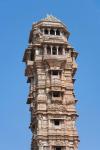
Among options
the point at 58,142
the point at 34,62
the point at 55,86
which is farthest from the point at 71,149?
the point at 34,62

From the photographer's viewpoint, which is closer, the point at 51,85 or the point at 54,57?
the point at 51,85

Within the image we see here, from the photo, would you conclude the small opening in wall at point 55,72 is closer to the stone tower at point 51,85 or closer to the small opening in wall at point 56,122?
the stone tower at point 51,85

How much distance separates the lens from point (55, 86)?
49.3m

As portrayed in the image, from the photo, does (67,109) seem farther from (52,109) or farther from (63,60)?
(63,60)

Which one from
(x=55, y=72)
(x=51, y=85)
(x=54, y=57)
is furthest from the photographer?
(x=54, y=57)

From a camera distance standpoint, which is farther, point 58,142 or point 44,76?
point 44,76

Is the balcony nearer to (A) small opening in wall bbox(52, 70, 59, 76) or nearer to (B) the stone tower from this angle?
(B) the stone tower

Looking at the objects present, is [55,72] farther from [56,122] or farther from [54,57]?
[56,122]

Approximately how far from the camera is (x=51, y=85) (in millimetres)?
49250

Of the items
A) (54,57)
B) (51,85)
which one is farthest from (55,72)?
(51,85)

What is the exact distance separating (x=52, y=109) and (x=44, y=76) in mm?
3713

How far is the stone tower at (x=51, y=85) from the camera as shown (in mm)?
47156

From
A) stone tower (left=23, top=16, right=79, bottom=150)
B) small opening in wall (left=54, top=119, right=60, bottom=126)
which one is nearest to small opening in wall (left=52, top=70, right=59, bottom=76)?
stone tower (left=23, top=16, right=79, bottom=150)

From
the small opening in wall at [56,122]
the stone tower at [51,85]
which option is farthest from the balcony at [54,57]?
the small opening in wall at [56,122]
